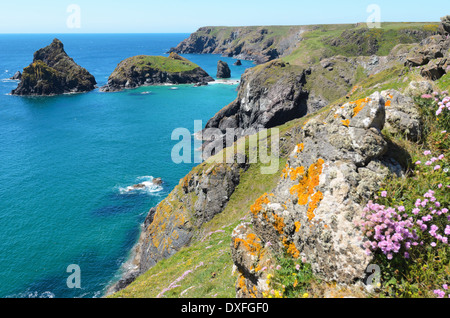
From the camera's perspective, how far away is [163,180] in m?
74.8

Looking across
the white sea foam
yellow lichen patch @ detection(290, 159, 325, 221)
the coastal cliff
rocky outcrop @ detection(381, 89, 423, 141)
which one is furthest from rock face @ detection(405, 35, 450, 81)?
the white sea foam

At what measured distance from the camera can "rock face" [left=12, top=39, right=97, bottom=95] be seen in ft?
553

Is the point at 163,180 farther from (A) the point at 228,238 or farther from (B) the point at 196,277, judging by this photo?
(B) the point at 196,277

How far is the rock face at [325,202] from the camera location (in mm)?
9297

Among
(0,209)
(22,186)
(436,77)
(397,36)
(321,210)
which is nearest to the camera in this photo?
(321,210)

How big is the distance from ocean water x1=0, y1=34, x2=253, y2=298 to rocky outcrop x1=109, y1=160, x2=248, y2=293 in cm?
925

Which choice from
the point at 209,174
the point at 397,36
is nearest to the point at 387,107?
the point at 209,174

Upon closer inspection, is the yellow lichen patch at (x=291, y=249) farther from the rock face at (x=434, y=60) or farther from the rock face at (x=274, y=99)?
the rock face at (x=274, y=99)

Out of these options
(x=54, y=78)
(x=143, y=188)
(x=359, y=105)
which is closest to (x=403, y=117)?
(x=359, y=105)

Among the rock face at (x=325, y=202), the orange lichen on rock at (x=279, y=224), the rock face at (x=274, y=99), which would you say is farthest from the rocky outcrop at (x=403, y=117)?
the rock face at (x=274, y=99)

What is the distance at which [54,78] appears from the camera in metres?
177

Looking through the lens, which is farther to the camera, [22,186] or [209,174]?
[22,186]
